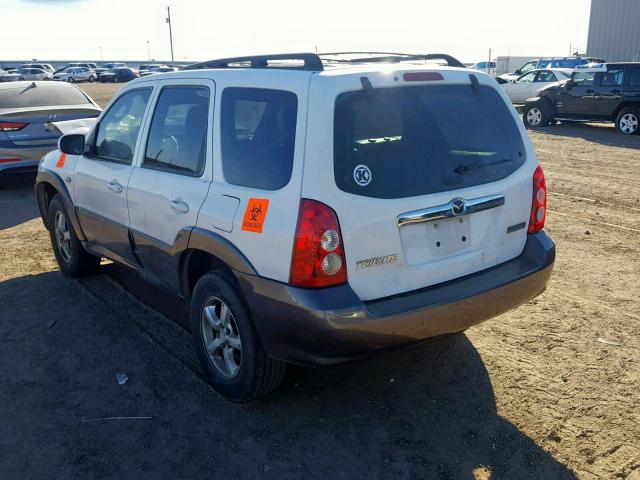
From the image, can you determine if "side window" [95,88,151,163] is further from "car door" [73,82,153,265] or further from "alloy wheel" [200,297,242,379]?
"alloy wheel" [200,297,242,379]

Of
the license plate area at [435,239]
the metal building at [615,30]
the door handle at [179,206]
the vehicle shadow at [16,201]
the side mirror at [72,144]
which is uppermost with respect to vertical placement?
the metal building at [615,30]

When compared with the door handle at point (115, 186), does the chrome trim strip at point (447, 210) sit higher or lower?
higher

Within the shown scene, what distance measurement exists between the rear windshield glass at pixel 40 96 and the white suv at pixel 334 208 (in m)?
6.48

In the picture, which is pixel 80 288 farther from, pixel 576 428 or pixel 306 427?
pixel 576 428

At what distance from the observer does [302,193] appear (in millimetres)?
2906

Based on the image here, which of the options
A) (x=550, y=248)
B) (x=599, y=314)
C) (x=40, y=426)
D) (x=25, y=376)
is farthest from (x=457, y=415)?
(x=25, y=376)

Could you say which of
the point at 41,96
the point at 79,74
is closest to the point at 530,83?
the point at 41,96

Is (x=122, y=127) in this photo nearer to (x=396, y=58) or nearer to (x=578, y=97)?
(x=396, y=58)

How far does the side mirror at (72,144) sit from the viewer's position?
4.95 meters

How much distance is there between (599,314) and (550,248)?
1.25m

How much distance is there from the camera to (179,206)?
3.65 m

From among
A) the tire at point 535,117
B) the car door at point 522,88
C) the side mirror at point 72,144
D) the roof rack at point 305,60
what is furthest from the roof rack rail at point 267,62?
the car door at point 522,88

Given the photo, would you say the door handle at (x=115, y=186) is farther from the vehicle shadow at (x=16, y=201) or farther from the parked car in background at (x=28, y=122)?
the parked car in background at (x=28, y=122)

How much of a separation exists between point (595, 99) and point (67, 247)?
1458cm
